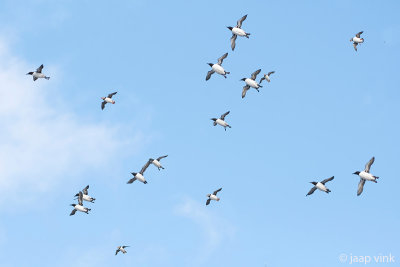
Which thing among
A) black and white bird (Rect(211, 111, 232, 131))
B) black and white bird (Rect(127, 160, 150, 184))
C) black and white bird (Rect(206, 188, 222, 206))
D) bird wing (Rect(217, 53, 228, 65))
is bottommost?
black and white bird (Rect(127, 160, 150, 184))

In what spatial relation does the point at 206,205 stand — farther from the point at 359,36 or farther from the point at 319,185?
the point at 359,36

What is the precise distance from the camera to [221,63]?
302 ft

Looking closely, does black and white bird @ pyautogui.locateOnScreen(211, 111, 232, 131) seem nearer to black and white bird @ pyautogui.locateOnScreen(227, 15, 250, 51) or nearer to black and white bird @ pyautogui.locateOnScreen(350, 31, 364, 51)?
black and white bird @ pyautogui.locateOnScreen(227, 15, 250, 51)

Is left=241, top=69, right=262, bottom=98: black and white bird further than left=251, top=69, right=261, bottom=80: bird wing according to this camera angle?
No

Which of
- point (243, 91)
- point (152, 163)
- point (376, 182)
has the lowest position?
point (376, 182)

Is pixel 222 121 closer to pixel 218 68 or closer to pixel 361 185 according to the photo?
pixel 218 68

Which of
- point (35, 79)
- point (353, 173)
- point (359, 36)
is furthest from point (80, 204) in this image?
point (359, 36)

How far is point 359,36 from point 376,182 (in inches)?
1047

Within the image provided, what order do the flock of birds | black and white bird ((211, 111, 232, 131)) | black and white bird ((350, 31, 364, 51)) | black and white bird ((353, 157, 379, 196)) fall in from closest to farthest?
1. black and white bird ((353, 157, 379, 196))
2. the flock of birds
3. black and white bird ((211, 111, 232, 131))
4. black and white bird ((350, 31, 364, 51))

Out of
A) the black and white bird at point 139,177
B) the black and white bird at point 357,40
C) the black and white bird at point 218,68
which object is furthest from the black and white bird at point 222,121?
the black and white bird at point 357,40

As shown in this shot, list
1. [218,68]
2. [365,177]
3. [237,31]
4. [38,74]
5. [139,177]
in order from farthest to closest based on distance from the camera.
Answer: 1. [38,74]
2. [139,177]
3. [218,68]
4. [237,31]
5. [365,177]

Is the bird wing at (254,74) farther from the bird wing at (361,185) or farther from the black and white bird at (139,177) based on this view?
the bird wing at (361,185)

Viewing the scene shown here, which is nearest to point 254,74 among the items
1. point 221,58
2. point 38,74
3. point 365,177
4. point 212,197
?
point 221,58

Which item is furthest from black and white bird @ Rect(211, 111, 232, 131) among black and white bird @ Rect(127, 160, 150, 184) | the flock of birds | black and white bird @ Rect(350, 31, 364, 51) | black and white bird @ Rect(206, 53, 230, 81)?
Result: black and white bird @ Rect(350, 31, 364, 51)
